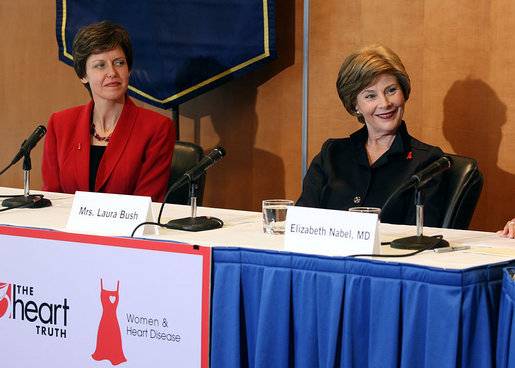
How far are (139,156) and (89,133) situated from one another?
0.84 feet

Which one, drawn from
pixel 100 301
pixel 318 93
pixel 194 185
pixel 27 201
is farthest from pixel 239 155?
pixel 100 301

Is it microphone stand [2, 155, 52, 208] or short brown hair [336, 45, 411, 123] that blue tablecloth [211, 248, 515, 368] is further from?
short brown hair [336, 45, 411, 123]

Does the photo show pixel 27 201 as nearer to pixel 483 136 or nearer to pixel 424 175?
pixel 424 175

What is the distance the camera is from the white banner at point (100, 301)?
1589mm

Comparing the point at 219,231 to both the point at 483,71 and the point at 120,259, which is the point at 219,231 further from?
the point at 483,71

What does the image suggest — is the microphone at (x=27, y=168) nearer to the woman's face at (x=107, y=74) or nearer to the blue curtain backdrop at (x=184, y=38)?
the woman's face at (x=107, y=74)

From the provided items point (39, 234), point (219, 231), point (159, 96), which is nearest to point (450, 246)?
point (219, 231)

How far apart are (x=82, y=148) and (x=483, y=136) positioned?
1.80m

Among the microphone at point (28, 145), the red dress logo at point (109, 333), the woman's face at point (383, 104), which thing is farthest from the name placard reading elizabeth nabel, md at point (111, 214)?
the woman's face at point (383, 104)

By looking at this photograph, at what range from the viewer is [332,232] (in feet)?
4.94

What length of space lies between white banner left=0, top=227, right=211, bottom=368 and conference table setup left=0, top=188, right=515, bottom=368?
0.04 metres

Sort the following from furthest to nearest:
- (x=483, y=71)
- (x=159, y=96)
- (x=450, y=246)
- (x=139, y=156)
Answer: (x=159, y=96) → (x=483, y=71) → (x=139, y=156) → (x=450, y=246)

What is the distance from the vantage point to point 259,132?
3.81 m

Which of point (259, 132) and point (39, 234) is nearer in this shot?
point (39, 234)
